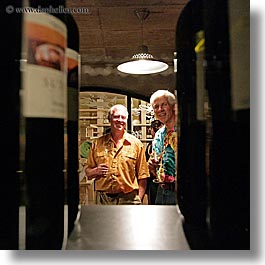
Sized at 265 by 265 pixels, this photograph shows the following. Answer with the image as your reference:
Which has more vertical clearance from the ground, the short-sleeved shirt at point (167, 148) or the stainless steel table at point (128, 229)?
the short-sleeved shirt at point (167, 148)

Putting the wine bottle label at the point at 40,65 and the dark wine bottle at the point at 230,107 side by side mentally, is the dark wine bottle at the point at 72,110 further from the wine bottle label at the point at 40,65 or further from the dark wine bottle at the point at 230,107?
the dark wine bottle at the point at 230,107

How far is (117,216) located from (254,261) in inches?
12.5

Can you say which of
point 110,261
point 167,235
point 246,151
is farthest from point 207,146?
point 110,261

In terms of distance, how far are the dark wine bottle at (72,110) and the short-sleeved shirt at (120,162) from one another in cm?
4

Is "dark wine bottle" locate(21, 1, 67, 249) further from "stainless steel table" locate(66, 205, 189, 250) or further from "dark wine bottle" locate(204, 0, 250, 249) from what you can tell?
"dark wine bottle" locate(204, 0, 250, 249)

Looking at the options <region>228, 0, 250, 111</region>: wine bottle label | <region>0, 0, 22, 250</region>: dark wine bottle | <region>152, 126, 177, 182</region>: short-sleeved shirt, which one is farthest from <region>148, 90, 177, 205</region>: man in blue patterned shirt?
<region>0, 0, 22, 250</region>: dark wine bottle

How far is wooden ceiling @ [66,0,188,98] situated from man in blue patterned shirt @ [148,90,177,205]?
4 cm

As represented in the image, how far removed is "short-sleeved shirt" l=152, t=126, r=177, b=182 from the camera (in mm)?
921

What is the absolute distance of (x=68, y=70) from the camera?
0.91m

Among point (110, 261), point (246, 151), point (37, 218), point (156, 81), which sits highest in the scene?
point (156, 81)

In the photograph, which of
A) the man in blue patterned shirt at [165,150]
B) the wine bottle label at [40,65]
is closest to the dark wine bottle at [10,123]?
the wine bottle label at [40,65]

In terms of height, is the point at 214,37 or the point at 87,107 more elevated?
the point at 214,37

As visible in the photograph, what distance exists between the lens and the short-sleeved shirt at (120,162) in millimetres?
920

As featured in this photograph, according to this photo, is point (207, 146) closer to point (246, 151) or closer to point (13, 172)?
point (246, 151)
